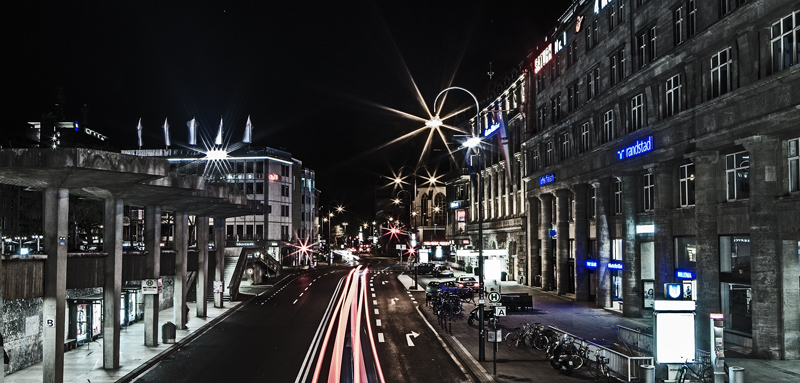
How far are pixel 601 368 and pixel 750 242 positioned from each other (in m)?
9.70

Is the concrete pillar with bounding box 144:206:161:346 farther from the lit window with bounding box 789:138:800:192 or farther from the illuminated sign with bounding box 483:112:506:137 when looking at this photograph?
the illuminated sign with bounding box 483:112:506:137

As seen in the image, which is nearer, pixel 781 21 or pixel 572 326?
pixel 781 21

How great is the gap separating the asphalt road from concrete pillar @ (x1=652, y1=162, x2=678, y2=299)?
13.0 m

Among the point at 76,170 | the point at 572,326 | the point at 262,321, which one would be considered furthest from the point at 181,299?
the point at 572,326

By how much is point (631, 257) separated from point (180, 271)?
2650 centimetres

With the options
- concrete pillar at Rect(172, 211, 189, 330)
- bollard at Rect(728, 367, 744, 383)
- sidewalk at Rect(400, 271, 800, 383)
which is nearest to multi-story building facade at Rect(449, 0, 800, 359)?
sidewalk at Rect(400, 271, 800, 383)

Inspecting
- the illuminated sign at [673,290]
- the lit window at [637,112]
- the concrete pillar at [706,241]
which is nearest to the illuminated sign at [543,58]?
the lit window at [637,112]

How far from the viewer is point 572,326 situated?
34.0m

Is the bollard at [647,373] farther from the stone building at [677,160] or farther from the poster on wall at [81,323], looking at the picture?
the poster on wall at [81,323]

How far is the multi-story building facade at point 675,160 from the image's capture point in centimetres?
2452

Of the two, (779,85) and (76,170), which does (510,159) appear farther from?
(76,170)

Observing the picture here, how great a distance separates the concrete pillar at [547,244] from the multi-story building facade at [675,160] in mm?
121

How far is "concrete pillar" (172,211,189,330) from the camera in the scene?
34.8 metres

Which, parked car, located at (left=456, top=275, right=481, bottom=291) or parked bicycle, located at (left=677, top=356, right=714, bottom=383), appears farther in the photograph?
parked car, located at (left=456, top=275, right=481, bottom=291)
